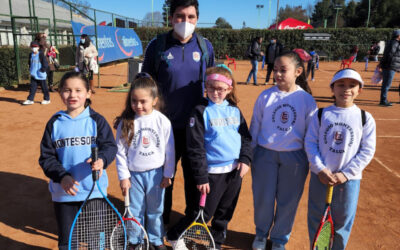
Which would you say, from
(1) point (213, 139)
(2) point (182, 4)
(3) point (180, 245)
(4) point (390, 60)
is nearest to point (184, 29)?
(2) point (182, 4)

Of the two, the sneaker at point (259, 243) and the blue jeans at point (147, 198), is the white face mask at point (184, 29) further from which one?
the sneaker at point (259, 243)

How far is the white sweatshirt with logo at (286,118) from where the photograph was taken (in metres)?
2.72

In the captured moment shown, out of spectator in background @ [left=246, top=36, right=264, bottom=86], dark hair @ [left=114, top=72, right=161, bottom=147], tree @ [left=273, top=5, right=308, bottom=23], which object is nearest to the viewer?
dark hair @ [left=114, top=72, right=161, bottom=147]

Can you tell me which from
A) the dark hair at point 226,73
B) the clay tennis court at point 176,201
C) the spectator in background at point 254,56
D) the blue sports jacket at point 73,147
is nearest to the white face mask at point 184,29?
the dark hair at point 226,73

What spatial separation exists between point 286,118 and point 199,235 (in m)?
1.33

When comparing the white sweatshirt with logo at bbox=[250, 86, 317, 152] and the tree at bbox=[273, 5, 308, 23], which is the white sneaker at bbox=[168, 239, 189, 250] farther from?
the tree at bbox=[273, 5, 308, 23]

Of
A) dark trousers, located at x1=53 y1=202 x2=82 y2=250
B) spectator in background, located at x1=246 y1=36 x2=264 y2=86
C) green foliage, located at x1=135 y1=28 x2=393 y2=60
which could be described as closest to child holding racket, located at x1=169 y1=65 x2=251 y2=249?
dark trousers, located at x1=53 y1=202 x2=82 y2=250

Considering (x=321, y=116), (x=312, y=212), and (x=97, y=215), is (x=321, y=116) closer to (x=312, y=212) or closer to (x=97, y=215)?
(x=312, y=212)

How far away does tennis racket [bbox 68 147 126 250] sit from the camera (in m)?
2.47

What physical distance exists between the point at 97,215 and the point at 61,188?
38 centimetres

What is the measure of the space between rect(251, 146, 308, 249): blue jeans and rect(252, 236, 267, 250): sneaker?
0.24 ft

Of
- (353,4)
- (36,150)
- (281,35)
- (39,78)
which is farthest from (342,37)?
(353,4)

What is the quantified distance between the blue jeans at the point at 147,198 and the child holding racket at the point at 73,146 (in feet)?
1.06

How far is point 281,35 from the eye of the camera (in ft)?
105
